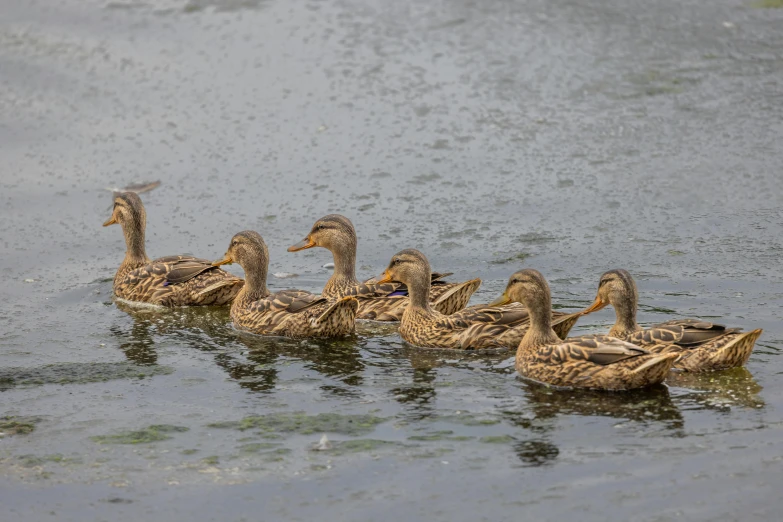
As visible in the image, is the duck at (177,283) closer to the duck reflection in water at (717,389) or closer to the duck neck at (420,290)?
the duck neck at (420,290)

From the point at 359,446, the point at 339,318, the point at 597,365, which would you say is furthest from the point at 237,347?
the point at 597,365

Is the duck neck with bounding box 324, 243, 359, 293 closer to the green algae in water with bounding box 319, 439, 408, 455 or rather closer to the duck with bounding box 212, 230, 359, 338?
the duck with bounding box 212, 230, 359, 338

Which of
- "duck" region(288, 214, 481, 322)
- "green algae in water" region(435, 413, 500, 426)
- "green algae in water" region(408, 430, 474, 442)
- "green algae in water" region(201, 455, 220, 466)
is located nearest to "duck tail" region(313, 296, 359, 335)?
"duck" region(288, 214, 481, 322)

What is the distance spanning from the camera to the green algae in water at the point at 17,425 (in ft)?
24.1

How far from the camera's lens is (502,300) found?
8828 millimetres

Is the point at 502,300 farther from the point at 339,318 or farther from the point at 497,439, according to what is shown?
the point at 497,439

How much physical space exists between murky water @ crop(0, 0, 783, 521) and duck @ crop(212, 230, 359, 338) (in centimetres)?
16

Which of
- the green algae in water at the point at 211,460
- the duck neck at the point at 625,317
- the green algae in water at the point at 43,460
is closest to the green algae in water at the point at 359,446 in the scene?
the green algae in water at the point at 211,460

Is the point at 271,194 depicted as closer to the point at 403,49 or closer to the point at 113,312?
the point at 113,312

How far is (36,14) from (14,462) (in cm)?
1101

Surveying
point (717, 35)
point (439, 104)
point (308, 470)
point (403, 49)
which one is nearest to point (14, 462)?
point (308, 470)

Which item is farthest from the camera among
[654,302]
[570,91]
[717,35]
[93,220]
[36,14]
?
[36,14]

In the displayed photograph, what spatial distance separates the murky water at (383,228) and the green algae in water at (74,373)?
24 millimetres

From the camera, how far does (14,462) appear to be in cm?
690
